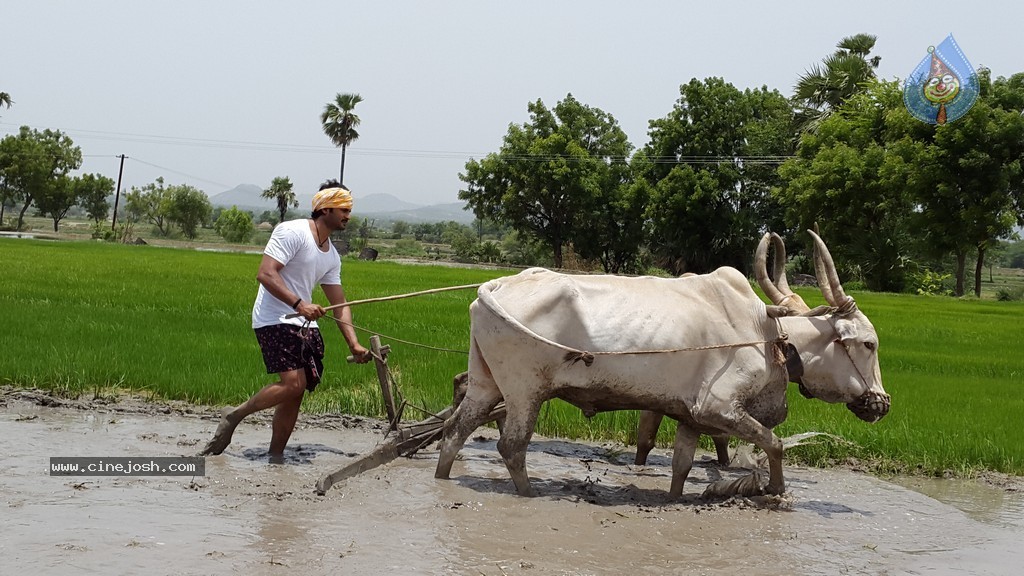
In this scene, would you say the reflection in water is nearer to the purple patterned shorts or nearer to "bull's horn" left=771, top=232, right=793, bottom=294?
"bull's horn" left=771, top=232, right=793, bottom=294

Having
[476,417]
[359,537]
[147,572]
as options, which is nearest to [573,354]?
[476,417]

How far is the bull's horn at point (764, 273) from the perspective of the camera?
5516mm

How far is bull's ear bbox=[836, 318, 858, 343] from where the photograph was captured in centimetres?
553

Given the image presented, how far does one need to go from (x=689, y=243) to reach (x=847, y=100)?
28.4 feet

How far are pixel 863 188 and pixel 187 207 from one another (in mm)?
61641

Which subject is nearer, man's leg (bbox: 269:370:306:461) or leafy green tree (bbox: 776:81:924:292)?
man's leg (bbox: 269:370:306:461)

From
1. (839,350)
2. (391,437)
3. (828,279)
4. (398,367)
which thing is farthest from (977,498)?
(398,367)

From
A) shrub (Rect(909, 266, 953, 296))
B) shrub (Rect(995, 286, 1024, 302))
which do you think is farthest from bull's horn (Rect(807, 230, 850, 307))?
shrub (Rect(995, 286, 1024, 302))

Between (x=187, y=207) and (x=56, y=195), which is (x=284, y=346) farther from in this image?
(x=187, y=207)

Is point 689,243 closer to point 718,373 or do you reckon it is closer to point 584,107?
point 584,107

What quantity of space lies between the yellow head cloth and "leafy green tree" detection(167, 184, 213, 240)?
260 feet

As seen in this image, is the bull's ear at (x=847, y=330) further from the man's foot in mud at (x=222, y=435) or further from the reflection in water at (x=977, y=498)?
the man's foot in mud at (x=222, y=435)

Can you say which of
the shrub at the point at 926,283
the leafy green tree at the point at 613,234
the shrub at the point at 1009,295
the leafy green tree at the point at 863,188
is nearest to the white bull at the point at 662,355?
the leafy green tree at the point at 863,188

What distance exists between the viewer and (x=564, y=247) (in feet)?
161
